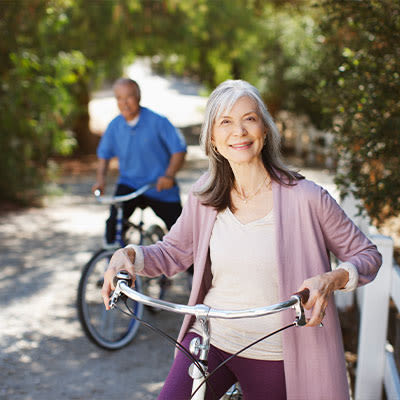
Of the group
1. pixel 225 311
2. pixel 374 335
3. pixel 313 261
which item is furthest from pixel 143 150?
pixel 225 311

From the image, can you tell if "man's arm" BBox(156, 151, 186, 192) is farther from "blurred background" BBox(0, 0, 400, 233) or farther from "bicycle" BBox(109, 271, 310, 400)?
"bicycle" BBox(109, 271, 310, 400)

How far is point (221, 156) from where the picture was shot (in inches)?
110

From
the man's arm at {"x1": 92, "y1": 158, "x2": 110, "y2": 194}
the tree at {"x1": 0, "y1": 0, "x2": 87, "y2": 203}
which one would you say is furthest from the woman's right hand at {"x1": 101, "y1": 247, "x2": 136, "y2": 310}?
the tree at {"x1": 0, "y1": 0, "x2": 87, "y2": 203}

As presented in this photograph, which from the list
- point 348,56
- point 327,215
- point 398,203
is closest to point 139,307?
point 398,203

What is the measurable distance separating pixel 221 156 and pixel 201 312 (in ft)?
3.22

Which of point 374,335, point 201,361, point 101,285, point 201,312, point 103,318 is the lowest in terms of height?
point 103,318

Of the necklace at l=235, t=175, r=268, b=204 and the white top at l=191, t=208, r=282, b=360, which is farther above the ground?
the necklace at l=235, t=175, r=268, b=204

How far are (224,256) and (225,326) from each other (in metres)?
0.29

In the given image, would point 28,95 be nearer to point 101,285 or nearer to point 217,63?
point 101,285

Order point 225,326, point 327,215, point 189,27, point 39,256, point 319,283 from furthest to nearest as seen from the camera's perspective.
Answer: point 189,27
point 39,256
point 225,326
point 327,215
point 319,283

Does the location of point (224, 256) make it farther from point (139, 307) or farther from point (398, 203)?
point (139, 307)

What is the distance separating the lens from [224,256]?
2555mm

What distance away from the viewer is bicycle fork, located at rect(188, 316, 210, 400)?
2.09 meters

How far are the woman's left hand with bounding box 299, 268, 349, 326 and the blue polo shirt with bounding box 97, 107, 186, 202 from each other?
3274 mm
